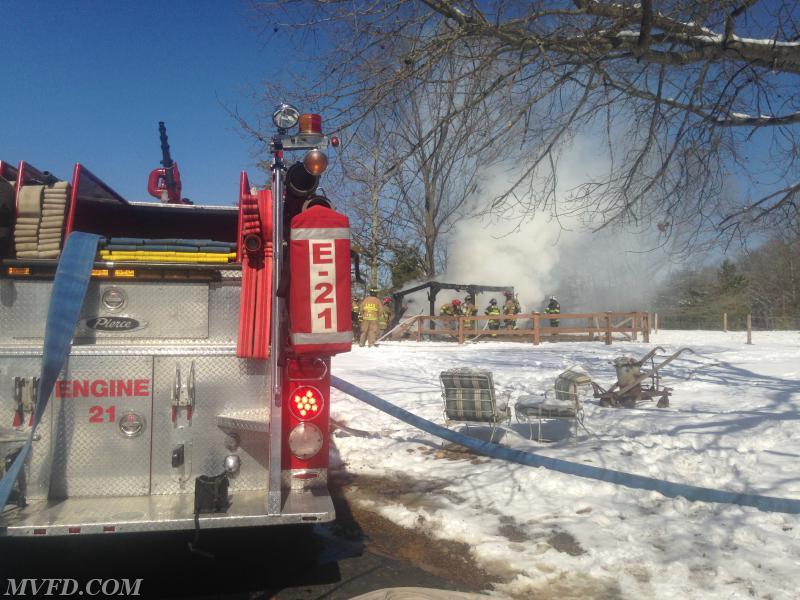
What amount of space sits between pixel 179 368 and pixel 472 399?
12.2 feet

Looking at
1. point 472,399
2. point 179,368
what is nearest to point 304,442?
point 179,368

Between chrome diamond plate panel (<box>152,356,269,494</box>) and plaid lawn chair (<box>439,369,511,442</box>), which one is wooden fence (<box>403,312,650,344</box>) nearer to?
plaid lawn chair (<box>439,369,511,442</box>)

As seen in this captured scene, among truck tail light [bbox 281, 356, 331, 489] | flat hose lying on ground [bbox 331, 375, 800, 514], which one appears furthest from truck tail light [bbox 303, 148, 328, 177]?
flat hose lying on ground [bbox 331, 375, 800, 514]

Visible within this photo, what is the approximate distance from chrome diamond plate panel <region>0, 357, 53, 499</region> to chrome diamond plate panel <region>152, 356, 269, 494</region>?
1.81 feet

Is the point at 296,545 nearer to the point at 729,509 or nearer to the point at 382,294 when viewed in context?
the point at 729,509

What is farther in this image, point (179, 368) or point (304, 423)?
point (304, 423)

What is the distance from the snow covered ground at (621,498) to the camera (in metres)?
3.72

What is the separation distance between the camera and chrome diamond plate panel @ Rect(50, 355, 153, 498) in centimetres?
353

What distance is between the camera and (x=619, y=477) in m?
5.06

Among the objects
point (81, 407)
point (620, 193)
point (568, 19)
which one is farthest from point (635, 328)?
point (81, 407)

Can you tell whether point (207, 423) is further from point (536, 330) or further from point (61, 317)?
point (536, 330)

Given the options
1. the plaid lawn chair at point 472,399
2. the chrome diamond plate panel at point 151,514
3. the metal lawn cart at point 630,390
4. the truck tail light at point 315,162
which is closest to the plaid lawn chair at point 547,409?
the plaid lawn chair at point 472,399

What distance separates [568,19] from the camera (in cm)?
576

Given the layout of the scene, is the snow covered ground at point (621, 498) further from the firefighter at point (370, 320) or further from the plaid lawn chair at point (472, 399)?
the firefighter at point (370, 320)
